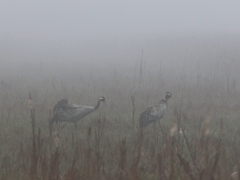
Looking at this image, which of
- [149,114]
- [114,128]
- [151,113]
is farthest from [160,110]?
[114,128]

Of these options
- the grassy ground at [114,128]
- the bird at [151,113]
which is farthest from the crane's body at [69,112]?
the bird at [151,113]

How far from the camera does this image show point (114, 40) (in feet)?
120

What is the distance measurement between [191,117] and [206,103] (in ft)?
5.50

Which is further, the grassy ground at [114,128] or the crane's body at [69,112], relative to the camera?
the crane's body at [69,112]

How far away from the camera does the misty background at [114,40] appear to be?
63.2 feet

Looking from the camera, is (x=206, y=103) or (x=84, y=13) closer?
(x=206, y=103)

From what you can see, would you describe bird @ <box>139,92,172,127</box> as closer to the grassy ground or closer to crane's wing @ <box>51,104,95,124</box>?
the grassy ground

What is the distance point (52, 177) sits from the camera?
2.28 meters

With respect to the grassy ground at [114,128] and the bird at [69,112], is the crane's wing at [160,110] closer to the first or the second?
the grassy ground at [114,128]

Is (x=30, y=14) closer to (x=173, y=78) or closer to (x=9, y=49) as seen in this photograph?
(x=9, y=49)

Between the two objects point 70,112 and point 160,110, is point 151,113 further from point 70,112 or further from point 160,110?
point 70,112

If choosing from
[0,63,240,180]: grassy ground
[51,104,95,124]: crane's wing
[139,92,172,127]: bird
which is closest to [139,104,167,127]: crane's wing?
[139,92,172,127]: bird

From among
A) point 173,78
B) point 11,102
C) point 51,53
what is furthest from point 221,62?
point 51,53

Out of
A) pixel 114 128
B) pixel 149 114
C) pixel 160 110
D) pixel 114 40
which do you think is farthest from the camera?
pixel 114 40
